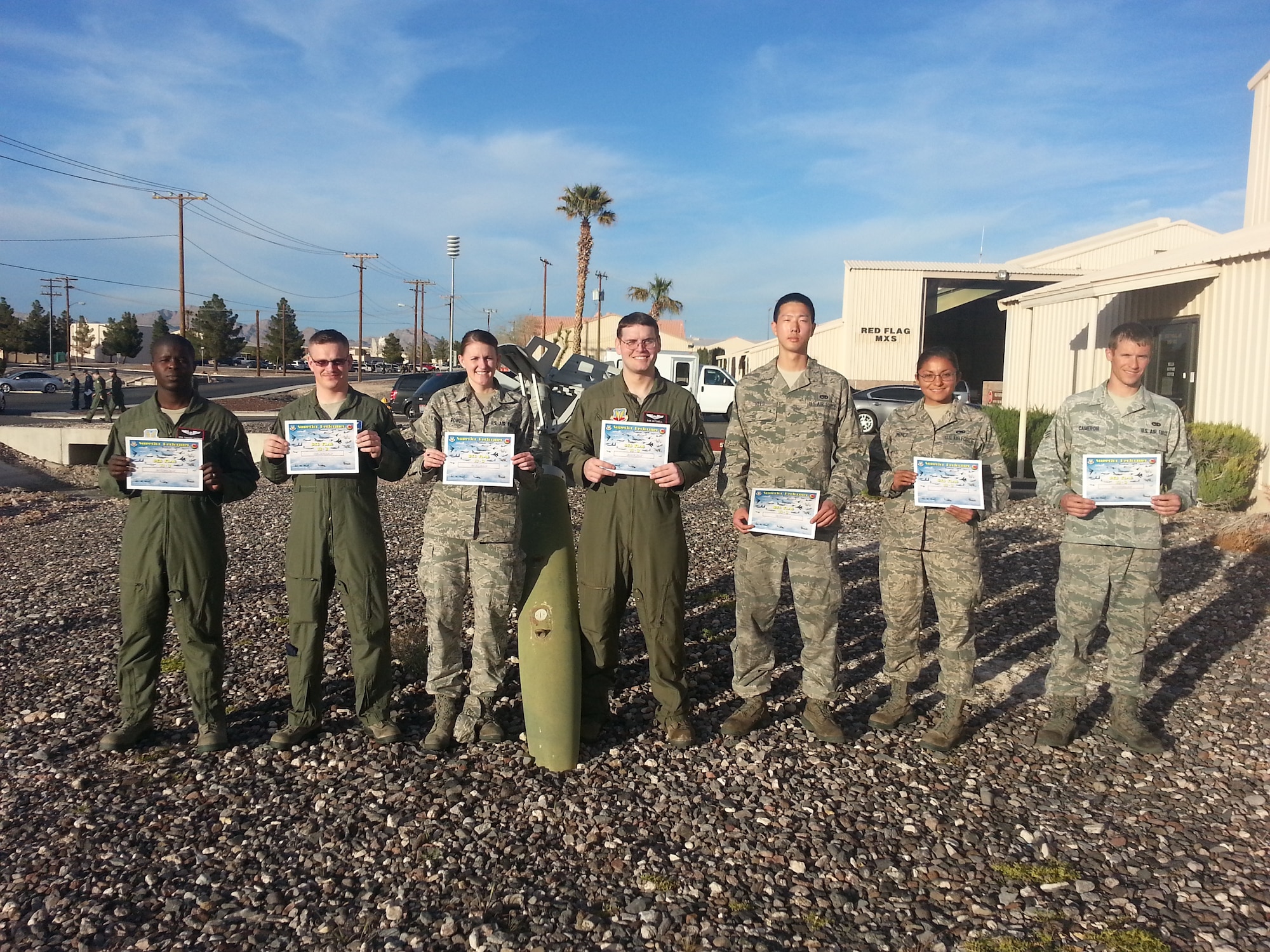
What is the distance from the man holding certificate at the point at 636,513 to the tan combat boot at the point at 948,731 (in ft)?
3.95

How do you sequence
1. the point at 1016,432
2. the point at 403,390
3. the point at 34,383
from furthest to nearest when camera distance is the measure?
the point at 34,383 → the point at 403,390 → the point at 1016,432

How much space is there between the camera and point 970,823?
361 cm

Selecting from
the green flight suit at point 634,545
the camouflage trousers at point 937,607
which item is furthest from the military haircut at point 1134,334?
the green flight suit at point 634,545

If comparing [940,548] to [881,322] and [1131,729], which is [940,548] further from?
[881,322]

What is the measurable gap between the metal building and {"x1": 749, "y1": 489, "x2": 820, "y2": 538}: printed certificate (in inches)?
360

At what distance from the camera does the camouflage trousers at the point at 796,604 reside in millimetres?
4254

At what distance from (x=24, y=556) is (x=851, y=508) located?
950 centimetres

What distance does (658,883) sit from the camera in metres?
3.18

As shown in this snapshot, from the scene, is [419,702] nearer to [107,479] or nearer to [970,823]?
[107,479]

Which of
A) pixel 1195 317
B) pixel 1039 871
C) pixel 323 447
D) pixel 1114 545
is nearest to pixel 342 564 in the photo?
pixel 323 447

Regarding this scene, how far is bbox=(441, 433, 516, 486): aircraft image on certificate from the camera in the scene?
398 cm

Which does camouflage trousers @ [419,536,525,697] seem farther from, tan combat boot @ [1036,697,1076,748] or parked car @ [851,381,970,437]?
parked car @ [851,381,970,437]

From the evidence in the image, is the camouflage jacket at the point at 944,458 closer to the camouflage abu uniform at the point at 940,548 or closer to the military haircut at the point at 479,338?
the camouflage abu uniform at the point at 940,548

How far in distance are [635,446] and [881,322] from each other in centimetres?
2692
